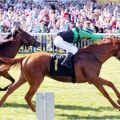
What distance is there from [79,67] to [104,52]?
2.38ft

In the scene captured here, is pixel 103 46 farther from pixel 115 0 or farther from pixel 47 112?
pixel 115 0

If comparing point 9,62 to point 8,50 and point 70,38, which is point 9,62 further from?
point 8,50

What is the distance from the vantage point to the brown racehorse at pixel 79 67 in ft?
38.9

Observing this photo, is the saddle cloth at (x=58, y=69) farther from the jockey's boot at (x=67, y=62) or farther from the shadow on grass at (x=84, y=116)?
the shadow on grass at (x=84, y=116)

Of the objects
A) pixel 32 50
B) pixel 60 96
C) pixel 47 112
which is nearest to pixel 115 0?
pixel 32 50

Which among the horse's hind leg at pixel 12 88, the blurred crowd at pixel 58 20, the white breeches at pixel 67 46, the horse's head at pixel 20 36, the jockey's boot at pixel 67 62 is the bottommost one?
the blurred crowd at pixel 58 20

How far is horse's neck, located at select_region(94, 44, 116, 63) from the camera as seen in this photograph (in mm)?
12297

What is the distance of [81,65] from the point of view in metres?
12.0

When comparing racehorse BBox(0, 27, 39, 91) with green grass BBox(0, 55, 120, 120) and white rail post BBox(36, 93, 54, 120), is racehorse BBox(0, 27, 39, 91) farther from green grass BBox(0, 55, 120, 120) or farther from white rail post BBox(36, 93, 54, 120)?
white rail post BBox(36, 93, 54, 120)

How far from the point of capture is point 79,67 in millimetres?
12023

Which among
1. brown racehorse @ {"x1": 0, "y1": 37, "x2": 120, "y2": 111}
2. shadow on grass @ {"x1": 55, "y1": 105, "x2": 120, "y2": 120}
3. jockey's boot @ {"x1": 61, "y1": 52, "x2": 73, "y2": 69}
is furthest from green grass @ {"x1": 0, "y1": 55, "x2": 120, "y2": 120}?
jockey's boot @ {"x1": 61, "y1": 52, "x2": 73, "y2": 69}

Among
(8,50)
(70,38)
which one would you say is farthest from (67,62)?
(8,50)

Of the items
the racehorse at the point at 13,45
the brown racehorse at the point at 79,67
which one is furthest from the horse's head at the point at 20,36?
the brown racehorse at the point at 79,67

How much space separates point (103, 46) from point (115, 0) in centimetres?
2816
